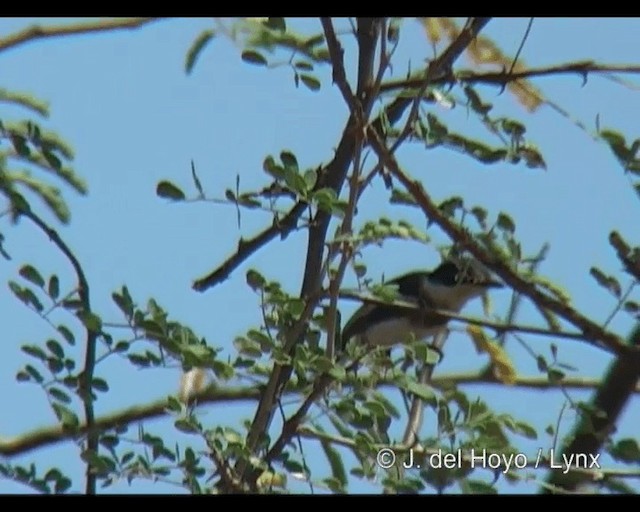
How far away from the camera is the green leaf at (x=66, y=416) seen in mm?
1322

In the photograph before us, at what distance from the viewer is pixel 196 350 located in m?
1.30

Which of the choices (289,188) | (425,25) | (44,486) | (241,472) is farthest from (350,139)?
(44,486)

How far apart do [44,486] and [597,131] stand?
0.70 meters

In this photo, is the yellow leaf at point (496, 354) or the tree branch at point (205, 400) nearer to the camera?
the tree branch at point (205, 400)

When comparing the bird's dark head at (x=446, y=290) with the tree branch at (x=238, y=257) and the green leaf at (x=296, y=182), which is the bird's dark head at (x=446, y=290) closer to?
the tree branch at (x=238, y=257)

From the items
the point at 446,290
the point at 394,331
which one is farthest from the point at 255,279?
the point at 446,290

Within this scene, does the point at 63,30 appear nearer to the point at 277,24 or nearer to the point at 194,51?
the point at 194,51

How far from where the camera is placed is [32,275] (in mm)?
1346

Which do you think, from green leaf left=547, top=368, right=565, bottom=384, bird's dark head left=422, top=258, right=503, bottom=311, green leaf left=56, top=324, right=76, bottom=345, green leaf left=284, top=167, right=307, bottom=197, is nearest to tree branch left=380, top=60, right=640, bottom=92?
green leaf left=284, top=167, right=307, bottom=197

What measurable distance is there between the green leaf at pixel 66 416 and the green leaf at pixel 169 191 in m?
0.25

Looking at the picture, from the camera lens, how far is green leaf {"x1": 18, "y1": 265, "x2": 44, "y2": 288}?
4.40 feet

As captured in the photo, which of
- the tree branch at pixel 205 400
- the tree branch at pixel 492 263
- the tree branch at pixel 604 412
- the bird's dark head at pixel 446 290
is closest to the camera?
the tree branch at pixel 604 412

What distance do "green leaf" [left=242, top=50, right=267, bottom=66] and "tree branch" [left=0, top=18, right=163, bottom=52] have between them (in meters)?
0.24

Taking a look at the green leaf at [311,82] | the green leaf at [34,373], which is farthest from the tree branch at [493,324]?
the green leaf at [34,373]
